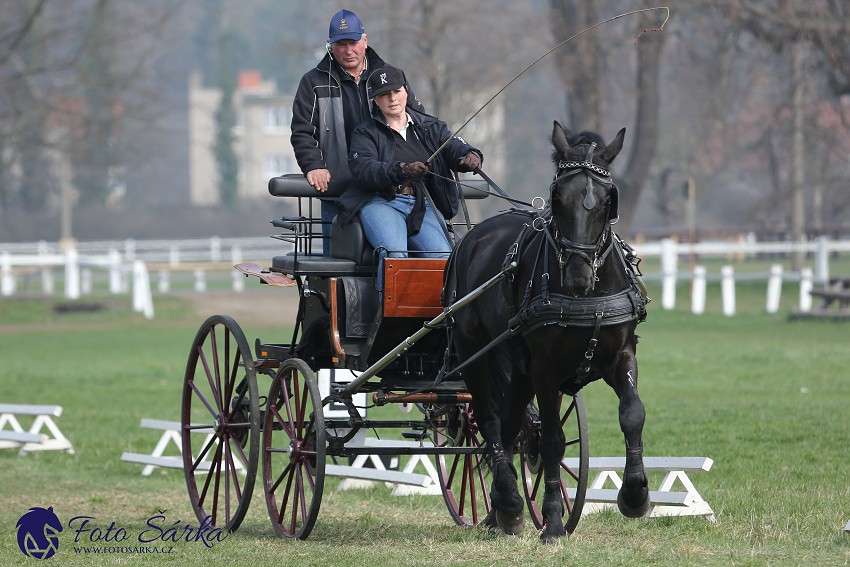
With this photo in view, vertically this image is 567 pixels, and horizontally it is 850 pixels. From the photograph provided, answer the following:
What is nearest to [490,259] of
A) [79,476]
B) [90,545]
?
[90,545]

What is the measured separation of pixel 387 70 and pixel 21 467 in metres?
5.60

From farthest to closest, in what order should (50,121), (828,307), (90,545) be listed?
(50,121), (828,307), (90,545)

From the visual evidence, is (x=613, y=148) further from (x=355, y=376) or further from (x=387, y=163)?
(x=355, y=376)

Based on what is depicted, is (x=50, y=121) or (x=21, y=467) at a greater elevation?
(x=50, y=121)

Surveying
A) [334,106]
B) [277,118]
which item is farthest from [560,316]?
[277,118]

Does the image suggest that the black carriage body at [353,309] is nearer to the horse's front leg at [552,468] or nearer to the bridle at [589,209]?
the horse's front leg at [552,468]

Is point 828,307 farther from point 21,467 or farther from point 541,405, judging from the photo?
point 541,405

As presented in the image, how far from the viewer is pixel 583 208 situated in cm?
643

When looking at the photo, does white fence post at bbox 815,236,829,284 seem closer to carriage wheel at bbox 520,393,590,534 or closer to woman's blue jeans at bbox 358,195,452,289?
carriage wheel at bbox 520,393,590,534

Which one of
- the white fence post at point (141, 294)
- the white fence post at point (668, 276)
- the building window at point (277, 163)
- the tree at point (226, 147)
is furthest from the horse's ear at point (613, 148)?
the building window at point (277, 163)

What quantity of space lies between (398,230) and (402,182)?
0.33 meters

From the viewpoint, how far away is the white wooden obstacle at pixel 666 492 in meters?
7.81

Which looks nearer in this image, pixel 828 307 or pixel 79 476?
pixel 79 476

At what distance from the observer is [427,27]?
34.1 metres
